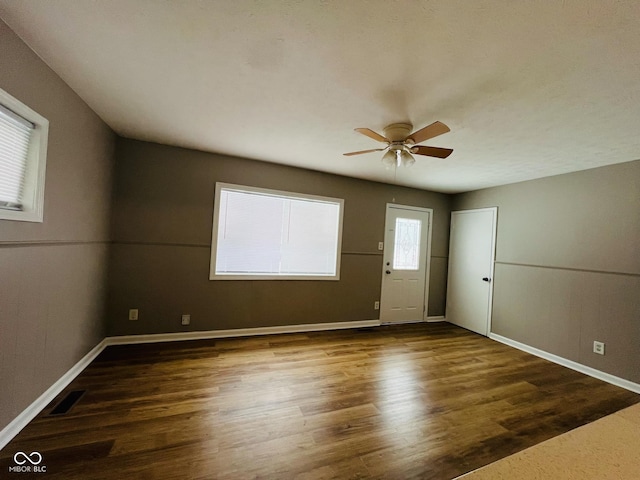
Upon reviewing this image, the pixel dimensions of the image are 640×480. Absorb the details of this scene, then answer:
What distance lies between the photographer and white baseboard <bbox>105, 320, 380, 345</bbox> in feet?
10.2

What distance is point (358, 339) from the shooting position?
373cm

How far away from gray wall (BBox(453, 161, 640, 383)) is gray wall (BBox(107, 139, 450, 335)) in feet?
8.20

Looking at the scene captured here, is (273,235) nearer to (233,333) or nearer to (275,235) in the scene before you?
(275,235)

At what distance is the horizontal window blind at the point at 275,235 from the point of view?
11.6ft

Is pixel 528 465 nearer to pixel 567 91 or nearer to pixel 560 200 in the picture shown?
pixel 567 91

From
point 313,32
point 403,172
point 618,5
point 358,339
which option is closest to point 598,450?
point 618,5

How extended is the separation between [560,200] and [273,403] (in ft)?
13.8

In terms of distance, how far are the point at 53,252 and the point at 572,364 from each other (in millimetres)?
5408

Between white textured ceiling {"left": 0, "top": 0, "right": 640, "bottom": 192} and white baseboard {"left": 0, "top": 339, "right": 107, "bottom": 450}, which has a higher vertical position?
white textured ceiling {"left": 0, "top": 0, "right": 640, "bottom": 192}

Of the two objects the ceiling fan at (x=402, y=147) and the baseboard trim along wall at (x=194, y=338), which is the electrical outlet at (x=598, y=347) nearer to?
the baseboard trim along wall at (x=194, y=338)

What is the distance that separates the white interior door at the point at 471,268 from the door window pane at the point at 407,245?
2.44 feet

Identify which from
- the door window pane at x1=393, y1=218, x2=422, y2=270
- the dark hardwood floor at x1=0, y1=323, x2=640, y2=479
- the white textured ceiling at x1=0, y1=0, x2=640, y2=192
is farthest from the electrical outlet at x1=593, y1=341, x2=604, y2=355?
the door window pane at x1=393, y1=218, x2=422, y2=270
